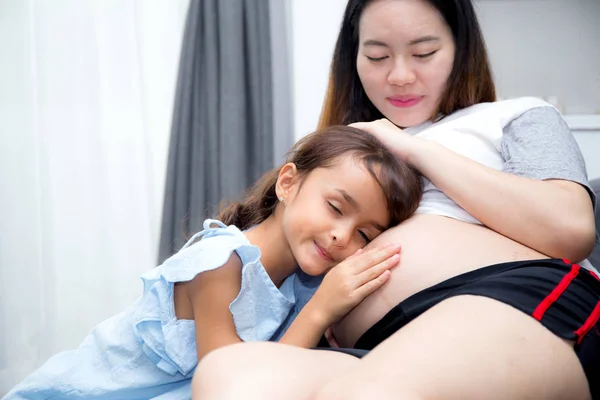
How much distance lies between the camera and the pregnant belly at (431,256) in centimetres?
104

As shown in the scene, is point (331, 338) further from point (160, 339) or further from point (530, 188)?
point (530, 188)

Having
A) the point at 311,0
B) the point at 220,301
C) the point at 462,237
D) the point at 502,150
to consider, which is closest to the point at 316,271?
the point at 220,301

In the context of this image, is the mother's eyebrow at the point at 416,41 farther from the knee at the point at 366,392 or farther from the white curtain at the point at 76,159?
the white curtain at the point at 76,159

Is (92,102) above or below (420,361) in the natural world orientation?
above

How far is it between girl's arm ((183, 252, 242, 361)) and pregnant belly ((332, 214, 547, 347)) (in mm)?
226

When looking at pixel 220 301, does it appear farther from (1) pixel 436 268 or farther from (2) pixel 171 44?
(2) pixel 171 44

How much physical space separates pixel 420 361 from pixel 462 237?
1.28 feet

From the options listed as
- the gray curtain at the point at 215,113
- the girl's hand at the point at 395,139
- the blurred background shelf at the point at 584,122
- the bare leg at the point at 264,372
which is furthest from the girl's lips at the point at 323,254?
the blurred background shelf at the point at 584,122

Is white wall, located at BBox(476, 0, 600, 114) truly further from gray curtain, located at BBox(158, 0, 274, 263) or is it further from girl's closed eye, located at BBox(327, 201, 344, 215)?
girl's closed eye, located at BBox(327, 201, 344, 215)

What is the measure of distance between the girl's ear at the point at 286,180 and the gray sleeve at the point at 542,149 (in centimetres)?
45

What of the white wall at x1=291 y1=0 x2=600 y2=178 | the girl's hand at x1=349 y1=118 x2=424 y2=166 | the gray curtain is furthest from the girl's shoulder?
the white wall at x1=291 y1=0 x2=600 y2=178

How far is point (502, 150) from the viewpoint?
4.27 feet

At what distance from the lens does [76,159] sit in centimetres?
275

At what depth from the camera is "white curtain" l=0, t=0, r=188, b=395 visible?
2.63 meters
